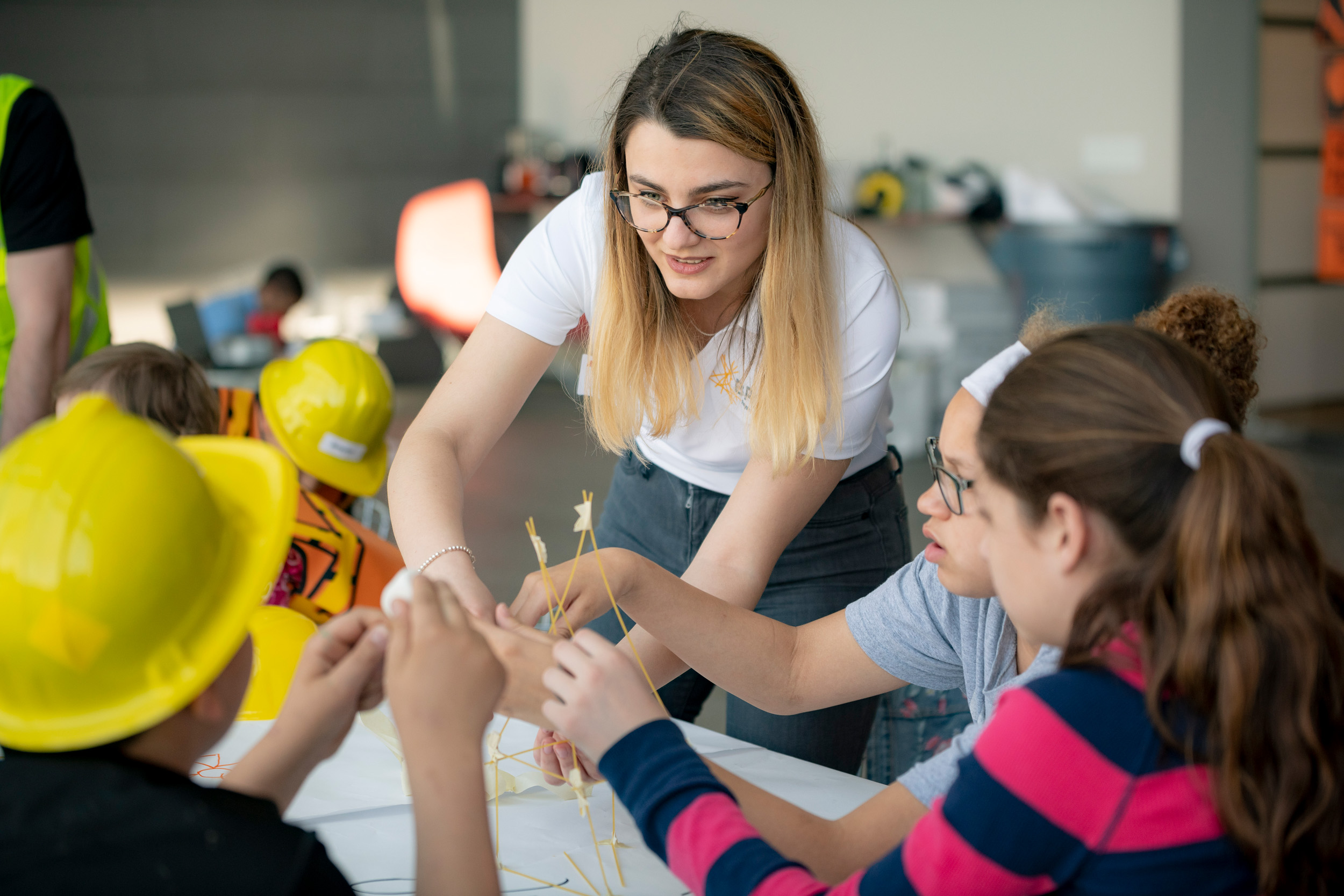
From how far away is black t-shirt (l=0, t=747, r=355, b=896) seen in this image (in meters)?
0.72

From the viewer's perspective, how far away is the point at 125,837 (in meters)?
0.74

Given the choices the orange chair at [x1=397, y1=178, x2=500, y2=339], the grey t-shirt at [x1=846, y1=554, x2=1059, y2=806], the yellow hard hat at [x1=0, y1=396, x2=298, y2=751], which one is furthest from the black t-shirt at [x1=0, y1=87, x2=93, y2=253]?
the orange chair at [x1=397, y1=178, x2=500, y2=339]

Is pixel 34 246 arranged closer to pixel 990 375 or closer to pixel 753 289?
pixel 753 289

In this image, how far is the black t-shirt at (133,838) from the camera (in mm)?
721

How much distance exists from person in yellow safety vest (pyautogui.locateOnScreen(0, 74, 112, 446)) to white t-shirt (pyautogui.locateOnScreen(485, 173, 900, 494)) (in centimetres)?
114

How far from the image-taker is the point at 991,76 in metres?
5.90

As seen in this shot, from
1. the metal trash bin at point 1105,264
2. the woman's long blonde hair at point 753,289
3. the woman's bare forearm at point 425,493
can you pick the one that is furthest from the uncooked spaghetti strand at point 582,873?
the metal trash bin at point 1105,264

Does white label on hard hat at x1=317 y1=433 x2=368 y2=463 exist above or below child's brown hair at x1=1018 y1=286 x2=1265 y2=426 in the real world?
below

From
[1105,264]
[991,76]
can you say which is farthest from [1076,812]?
[991,76]

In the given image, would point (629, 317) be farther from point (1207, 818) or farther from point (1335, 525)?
point (1335, 525)

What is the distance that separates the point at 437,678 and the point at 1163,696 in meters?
0.55

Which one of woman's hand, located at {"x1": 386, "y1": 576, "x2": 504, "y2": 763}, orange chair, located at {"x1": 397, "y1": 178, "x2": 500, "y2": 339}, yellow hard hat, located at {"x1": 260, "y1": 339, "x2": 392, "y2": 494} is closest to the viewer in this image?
woman's hand, located at {"x1": 386, "y1": 576, "x2": 504, "y2": 763}

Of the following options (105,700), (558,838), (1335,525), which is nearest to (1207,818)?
(558,838)

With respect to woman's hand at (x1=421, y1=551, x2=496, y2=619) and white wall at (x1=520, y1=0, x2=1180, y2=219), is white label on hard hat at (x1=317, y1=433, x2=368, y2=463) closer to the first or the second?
woman's hand at (x1=421, y1=551, x2=496, y2=619)
